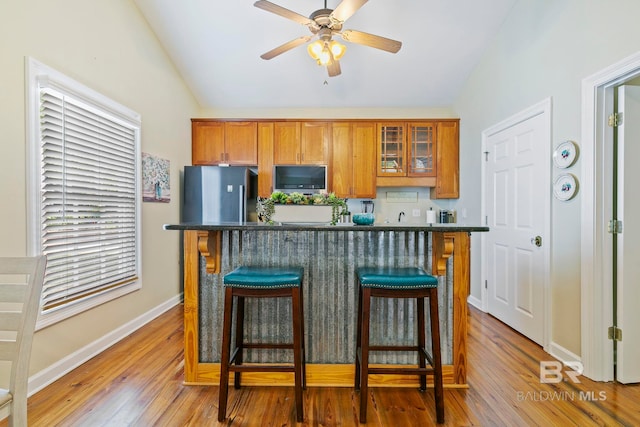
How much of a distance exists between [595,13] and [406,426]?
9.31 feet

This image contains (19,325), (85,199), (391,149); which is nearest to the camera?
(19,325)

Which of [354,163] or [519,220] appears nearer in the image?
[519,220]

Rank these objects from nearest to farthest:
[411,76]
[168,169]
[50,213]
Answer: [50,213] < [168,169] < [411,76]

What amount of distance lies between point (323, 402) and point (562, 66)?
2.93 m

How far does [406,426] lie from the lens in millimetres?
1590

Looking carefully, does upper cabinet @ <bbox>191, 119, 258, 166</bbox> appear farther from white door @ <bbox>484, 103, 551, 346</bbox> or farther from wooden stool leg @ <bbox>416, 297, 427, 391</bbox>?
wooden stool leg @ <bbox>416, 297, 427, 391</bbox>

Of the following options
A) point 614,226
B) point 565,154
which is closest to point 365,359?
point 614,226

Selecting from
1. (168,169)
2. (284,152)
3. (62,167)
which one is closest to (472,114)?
(284,152)

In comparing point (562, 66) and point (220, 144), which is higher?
point (562, 66)

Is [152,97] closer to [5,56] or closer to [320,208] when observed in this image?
[5,56]

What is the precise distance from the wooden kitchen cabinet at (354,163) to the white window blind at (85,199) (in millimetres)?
2378

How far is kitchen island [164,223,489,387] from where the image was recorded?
1.96 meters

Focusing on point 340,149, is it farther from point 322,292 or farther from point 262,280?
point 262,280

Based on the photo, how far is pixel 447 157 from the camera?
163 inches
